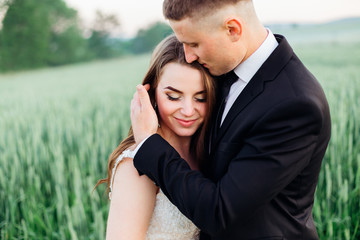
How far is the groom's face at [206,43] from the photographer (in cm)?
144

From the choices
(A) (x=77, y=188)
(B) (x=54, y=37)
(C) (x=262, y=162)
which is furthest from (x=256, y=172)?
(B) (x=54, y=37)

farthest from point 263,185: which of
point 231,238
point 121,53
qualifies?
point 121,53

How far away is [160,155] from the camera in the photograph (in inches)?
54.6

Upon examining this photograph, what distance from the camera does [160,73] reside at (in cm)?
174

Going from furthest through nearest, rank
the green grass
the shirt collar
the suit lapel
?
1. the green grass
2. the shirt collar
3. the suit lapel

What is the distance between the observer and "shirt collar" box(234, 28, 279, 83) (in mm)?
1504

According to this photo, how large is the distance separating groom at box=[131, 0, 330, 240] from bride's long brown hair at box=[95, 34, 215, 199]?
0.20 feet

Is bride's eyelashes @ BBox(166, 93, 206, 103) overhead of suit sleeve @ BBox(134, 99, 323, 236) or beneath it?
overhead

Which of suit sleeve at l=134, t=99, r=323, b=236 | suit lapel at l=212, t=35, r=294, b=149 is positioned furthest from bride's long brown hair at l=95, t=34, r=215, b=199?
suit sleeve at l=134, t=99, r=323, b=236

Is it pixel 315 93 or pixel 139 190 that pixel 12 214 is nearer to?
pixel 139 190

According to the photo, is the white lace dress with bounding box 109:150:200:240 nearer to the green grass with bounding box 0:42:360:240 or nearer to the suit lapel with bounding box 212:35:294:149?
the suit lapel with bounding box 212:35:294:149

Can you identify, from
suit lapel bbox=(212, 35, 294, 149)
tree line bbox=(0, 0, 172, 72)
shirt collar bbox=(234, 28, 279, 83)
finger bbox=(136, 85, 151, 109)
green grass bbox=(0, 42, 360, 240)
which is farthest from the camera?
tree line bbox=(0, 0, 172, 72)

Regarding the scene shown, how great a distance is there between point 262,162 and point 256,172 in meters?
0.04

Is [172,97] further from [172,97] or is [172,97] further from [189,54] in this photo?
[189,54]
